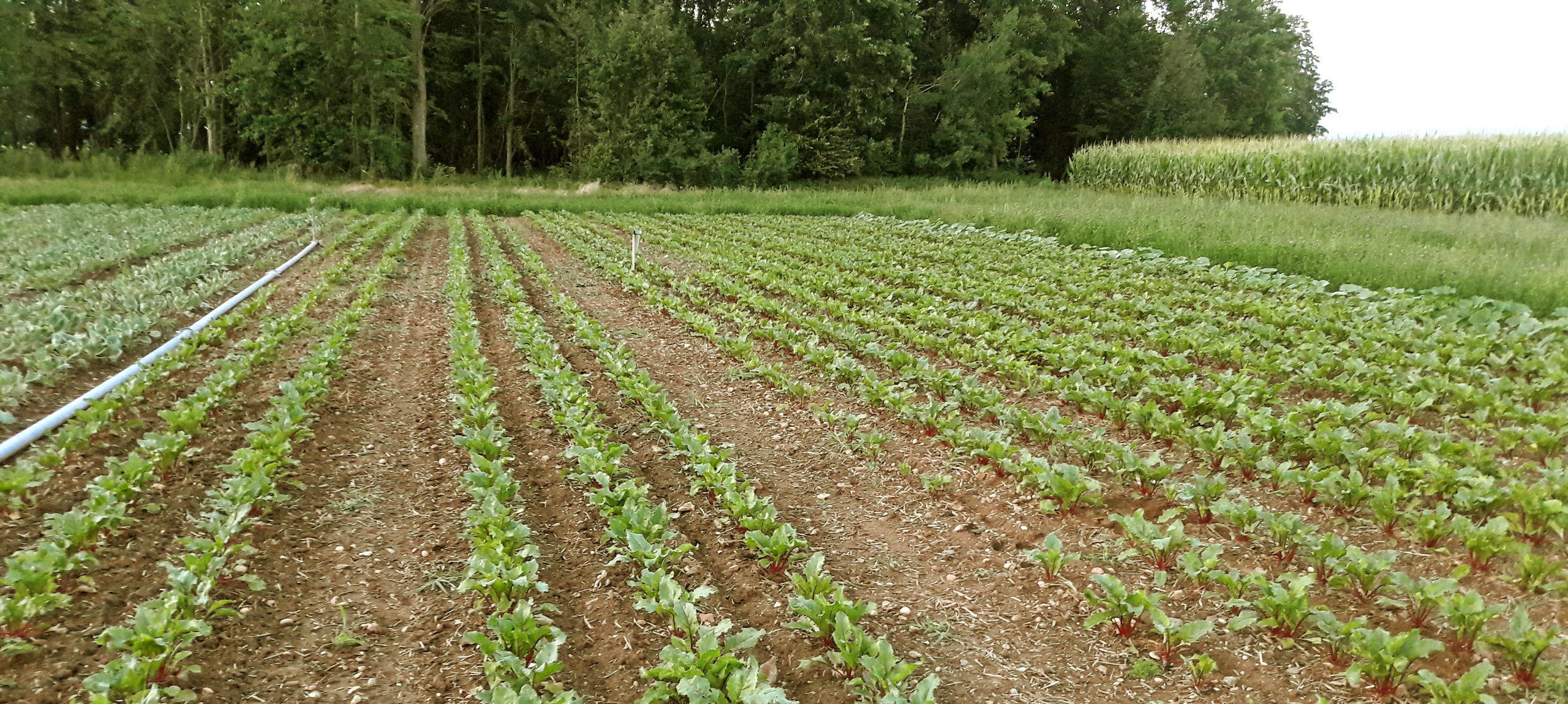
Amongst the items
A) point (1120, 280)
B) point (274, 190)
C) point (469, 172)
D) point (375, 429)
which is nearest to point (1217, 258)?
point (1120, 280)

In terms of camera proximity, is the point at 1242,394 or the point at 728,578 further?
the point at 1242,394

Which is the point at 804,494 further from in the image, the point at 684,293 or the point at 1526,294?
the point at 1526,294

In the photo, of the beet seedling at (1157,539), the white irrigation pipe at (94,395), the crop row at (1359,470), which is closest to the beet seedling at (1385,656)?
the beet seedling at (1157,539)

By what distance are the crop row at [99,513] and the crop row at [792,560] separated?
2.79 meters

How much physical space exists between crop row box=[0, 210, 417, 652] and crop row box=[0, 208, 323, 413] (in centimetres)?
97

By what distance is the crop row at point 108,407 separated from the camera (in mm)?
4145

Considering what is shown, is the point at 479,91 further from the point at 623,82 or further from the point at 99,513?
the point at 99,513

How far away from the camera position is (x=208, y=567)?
3.37m

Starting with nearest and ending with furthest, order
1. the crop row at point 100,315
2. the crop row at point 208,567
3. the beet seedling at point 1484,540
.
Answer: the crop row at point 208,567, the beet seedling at point 1484,540, the crop row at point 100,315

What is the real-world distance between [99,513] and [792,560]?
3273 millimetres

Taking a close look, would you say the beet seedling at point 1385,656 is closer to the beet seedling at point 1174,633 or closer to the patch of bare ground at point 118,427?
the beet seedling at point 1174,633

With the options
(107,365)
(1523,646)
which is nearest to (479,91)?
(107,365)

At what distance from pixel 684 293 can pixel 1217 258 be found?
8.22 meters

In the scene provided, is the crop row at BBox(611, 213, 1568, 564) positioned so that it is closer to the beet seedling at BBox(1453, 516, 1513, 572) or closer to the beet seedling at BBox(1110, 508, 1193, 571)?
the beet seedling at BBox(1453, 516, 1513, 572)
